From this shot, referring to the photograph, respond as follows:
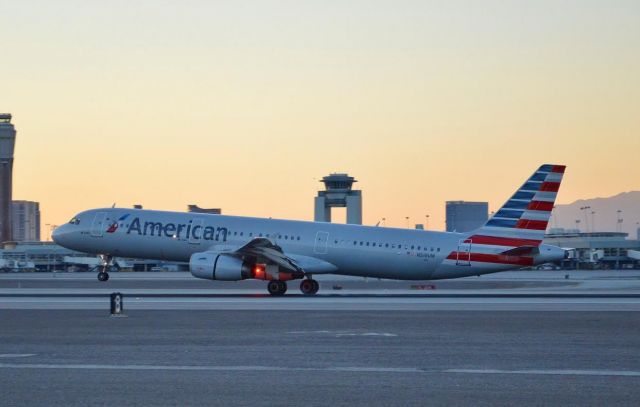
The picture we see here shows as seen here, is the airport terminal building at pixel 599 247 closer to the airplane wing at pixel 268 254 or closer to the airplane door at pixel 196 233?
the airplane door at pixel 196 233

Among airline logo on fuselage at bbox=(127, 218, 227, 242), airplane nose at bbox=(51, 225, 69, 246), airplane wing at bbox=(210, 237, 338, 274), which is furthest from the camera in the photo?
airplane nose at bbox=(51, 225, 69, 246)

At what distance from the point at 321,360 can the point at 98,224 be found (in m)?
37.3

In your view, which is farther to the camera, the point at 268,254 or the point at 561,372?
the point at 268,254

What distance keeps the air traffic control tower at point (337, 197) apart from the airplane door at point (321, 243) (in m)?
115

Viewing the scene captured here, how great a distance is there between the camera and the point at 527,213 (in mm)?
52500

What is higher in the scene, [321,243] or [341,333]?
[321,243]

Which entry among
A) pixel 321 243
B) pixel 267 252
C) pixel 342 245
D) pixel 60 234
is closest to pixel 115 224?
pixel 60 234

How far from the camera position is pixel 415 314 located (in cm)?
3709

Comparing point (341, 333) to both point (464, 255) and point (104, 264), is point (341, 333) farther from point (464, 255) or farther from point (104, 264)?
point (104, 264)

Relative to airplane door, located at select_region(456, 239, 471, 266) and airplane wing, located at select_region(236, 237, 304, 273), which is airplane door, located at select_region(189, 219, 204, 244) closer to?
airplane wing, located at select_region(236, 237, 304, 273)

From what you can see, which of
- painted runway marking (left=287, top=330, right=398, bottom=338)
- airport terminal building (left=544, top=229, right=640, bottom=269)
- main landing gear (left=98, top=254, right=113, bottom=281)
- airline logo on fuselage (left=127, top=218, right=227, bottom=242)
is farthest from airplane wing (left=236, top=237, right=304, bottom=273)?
airport terminal building (left=544, top=229, right=640, bottom=269)

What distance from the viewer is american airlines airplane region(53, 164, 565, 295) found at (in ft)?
169

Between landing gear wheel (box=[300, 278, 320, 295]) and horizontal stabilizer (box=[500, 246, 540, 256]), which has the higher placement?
horizontal stabilizer (box=[500, 246, 540, 256])

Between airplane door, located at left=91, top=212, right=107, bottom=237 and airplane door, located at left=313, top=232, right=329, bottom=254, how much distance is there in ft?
38.2
